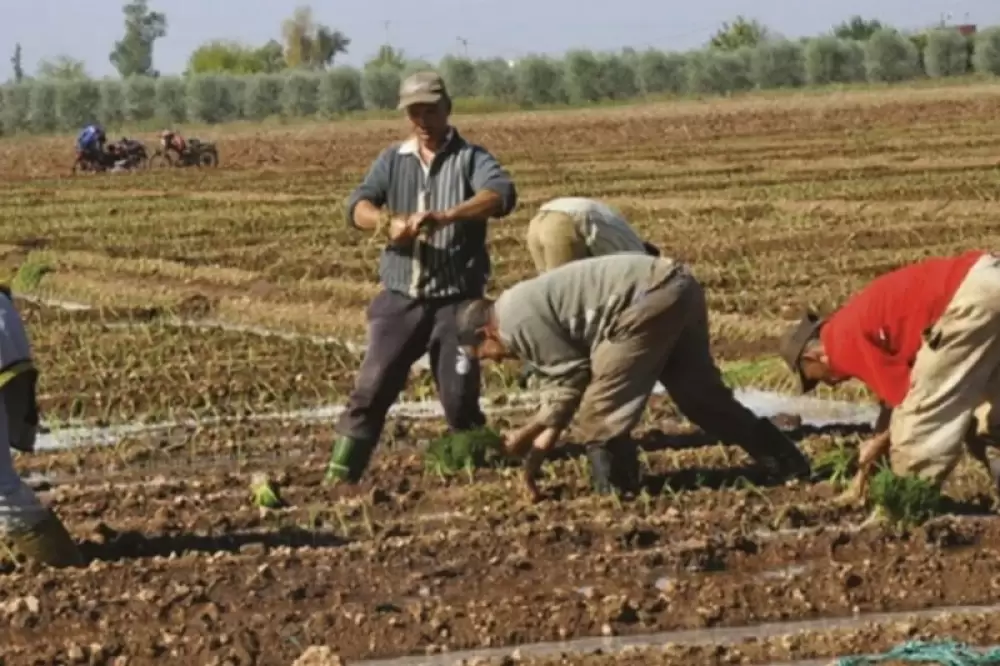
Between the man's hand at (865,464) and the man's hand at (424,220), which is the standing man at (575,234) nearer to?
the man's hand at (424,220)

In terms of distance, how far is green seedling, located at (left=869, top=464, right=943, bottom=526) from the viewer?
22.0 feet

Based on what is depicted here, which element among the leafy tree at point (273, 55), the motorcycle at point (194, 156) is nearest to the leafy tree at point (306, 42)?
the leafy tree at point (273, 55)

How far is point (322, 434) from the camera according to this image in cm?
953

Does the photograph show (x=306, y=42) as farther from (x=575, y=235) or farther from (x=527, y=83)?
(x=575, y=235)

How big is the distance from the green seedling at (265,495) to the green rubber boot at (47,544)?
44.9 inches

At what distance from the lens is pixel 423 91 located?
7703mm

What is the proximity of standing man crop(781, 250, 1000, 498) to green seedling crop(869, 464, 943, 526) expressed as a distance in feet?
0.23

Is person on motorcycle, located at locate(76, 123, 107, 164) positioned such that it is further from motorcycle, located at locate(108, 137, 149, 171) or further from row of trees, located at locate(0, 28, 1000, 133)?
row of trees, located at locate(0, 28, 1000, 133)

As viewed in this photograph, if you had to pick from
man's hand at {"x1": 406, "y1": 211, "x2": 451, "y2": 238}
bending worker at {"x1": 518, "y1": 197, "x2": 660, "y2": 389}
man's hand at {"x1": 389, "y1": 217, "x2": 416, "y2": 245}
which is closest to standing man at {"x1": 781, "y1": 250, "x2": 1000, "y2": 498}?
bending worker at {"x1": 518, "y1": 197, "x2": 660, "y2": 389}

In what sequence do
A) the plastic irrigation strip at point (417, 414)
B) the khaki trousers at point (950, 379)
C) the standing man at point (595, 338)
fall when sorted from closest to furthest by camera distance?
1. the khaki trousers at point (950, 379)
2. the standing man at point (595, 338)
3. the plastic irrigation strip at point (417, 414)

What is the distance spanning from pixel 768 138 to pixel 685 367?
24.8 meters

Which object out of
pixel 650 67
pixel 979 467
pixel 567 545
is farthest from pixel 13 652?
pixel 650 67

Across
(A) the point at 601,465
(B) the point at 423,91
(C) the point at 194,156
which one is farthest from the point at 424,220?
(C) the point at 194,156

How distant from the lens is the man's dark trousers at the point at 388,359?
26.3 ft
